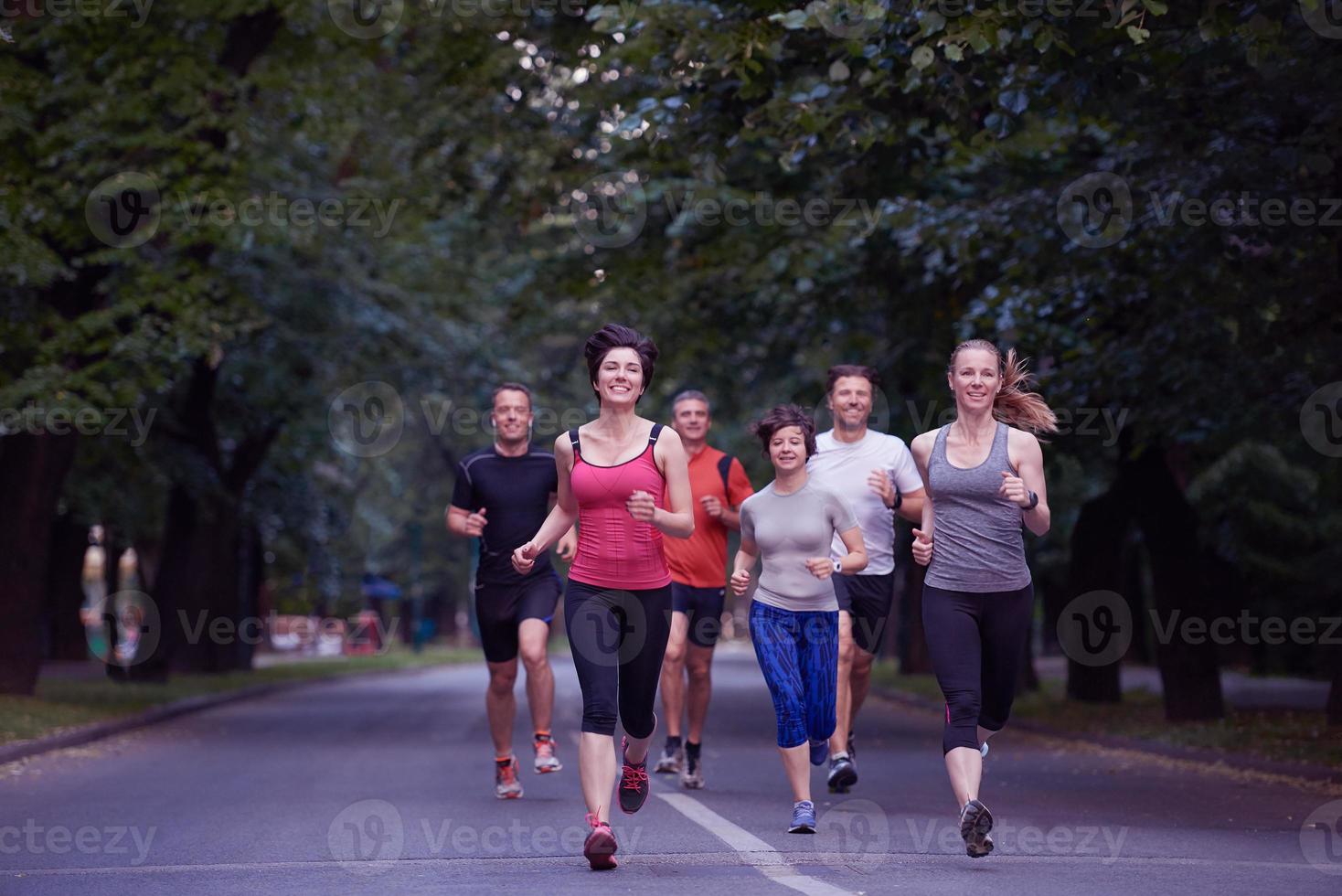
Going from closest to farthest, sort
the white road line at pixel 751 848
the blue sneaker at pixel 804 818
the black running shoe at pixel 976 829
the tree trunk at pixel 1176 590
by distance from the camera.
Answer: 1. the white road line at pixel 751 848
2. the black running shoe at pixel 976 829
3. the blue sneaker at pixel 804 818
4. the tree trunk at pixel 1176 590

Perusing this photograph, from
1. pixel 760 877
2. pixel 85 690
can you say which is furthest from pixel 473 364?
pixel 760 877

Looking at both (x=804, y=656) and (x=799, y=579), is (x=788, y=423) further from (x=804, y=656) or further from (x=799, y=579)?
(x=804, y=656)

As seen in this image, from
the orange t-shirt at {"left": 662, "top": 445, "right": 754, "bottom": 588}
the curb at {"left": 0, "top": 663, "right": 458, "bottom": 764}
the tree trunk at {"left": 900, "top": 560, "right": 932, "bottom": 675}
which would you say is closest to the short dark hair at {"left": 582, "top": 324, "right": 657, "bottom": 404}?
the orange t-shirt at {"left": 662, "top": 445, "right": 754, "bottom": 588}

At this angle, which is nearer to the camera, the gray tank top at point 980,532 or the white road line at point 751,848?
the white road line at point 751,848

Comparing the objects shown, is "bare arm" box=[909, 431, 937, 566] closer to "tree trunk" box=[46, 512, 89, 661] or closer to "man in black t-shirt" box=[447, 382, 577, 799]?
"man in black t-shirt" box=[447, 382, 577, 799]

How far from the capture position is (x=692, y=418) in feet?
36.0

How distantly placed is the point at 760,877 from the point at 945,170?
11179 millimetres

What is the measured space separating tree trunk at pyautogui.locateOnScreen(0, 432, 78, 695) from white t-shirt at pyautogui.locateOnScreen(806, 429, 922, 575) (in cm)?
1143

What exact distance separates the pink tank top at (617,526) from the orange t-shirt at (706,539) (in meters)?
→ 3.45

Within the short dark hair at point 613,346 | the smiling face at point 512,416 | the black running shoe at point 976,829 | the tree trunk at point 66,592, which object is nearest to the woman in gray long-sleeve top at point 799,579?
the short dark hair at point 613,346

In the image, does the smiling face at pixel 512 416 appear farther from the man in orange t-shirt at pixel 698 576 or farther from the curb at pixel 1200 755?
the curb at pixel 1200 755

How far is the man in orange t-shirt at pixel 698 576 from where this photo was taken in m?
10.8

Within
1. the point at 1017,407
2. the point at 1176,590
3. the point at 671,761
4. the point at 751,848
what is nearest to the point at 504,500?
the point at 671,761

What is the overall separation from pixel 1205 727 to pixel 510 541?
29.1ft
